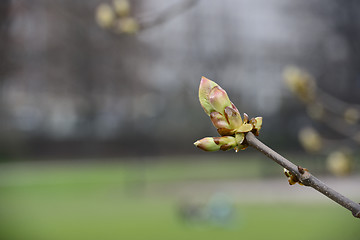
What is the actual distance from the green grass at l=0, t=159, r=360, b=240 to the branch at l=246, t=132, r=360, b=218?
13.8 ft

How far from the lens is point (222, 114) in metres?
0.55

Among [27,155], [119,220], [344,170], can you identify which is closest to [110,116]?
[27,155]

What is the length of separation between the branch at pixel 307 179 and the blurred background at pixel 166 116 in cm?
921

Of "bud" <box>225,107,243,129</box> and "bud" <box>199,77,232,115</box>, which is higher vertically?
"bud" <box>199,77,232,115</box>

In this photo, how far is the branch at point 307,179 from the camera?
0.48m

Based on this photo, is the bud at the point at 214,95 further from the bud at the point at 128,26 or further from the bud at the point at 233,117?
the bud at the point at 128,26

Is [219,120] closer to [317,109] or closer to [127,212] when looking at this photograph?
[317,109]

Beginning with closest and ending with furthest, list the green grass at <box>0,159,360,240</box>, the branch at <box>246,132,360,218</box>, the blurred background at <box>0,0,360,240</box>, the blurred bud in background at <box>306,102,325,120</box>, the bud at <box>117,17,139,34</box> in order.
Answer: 1. the branch at <box>246,132,360,218</box>
2. the bud at <box>117,17,139,34</box>
3. the blurred bud in background at <box>306,102,325,120</box>
4. the green grass at <box>0,159,360,240</box>
5. the blurred background at <box>0,0,360,240</box>

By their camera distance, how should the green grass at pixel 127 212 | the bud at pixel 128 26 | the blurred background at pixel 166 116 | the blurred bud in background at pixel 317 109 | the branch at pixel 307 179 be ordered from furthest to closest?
1. the blurred background at pixel 166 116
2. the green grass at pixel 127 212
3. the blurred bud in background at pixel 317 109
4. the bud at pixel 128 26
5. the branch at pixel 307 179

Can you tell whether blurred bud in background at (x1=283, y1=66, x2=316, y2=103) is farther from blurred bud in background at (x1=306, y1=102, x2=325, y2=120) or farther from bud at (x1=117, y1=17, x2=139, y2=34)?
bud at (x1=117, y1=17, x2=139, y2=34)

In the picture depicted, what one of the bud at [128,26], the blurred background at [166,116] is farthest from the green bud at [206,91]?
the blurred background at [166,116]

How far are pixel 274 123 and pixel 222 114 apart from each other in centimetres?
1732

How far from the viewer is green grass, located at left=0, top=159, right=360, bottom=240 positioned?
855 cm

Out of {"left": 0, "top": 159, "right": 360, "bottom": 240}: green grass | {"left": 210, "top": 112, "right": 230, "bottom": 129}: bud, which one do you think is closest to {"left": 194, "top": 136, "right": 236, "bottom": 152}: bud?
{"left": 210, "top": 112, "right": 230, "bottom": 129}: bud
